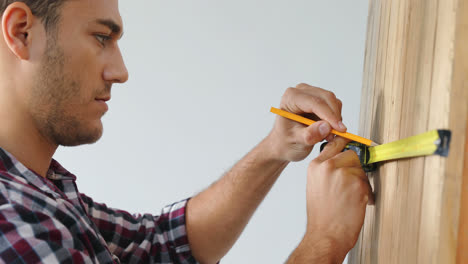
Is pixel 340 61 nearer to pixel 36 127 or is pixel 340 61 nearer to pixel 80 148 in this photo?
pixel 80 148

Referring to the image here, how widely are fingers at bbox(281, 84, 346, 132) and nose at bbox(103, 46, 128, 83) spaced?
41cm

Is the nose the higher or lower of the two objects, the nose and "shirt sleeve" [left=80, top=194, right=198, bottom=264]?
the higher

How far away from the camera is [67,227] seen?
95cm

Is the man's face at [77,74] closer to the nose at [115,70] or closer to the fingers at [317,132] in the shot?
the nose at [115,70]

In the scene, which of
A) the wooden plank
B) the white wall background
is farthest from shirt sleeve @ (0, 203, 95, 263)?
the white wall background

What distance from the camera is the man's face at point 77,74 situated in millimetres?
1067

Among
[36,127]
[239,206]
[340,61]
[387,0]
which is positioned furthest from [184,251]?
[340,61]

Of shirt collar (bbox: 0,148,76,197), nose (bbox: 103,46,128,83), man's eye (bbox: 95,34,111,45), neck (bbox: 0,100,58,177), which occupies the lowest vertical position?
shirt collar (bbox: 0,148,76,197)

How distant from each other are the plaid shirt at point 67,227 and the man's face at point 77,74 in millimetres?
137

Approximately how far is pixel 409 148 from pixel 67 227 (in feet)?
2.21

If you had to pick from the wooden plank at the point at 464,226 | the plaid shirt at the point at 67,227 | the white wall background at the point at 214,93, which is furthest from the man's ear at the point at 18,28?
the white wall background at the point at 214,93

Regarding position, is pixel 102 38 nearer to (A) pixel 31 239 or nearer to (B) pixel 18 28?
(B) pixel 18 28

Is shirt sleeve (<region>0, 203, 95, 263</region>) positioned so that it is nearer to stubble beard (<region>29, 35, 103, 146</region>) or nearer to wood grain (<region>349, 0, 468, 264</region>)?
stubble beard (<region>29, 35, 103, 146</region>)

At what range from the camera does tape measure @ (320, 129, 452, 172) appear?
494 millimetres
